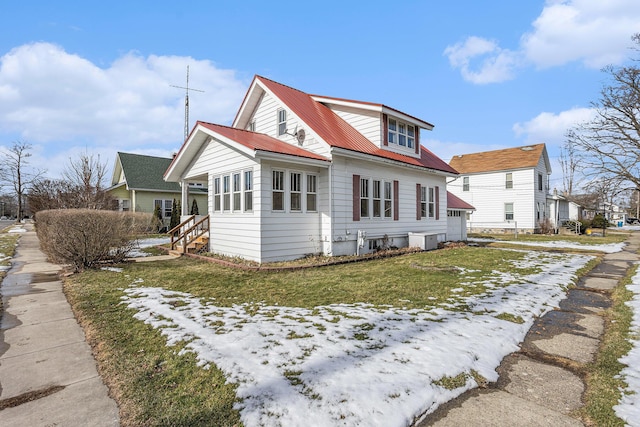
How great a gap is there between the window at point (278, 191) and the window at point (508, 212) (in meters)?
25.7

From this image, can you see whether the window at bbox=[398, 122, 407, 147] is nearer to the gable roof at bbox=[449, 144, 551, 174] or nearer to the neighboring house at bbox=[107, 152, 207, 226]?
the neighboring house at bbox=[107, 152, 207, 226]

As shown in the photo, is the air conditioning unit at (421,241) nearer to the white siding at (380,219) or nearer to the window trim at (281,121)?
the white siding at (380,219)

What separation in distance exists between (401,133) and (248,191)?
318 inches

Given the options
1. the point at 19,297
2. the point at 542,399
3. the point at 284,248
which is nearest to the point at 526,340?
the point at 542,399

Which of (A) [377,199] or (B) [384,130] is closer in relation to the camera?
(A) [377,199]

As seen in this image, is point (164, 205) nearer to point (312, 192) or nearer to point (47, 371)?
point (312, 192)

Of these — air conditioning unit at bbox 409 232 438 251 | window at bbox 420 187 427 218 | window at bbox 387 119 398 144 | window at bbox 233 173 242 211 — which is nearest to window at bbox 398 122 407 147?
window at bbox 387 119 398 144

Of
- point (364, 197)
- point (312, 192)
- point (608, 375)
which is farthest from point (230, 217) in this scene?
point (608, 375)

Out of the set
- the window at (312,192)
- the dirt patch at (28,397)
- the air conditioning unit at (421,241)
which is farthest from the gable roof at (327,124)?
the dirt patch at (28,397)

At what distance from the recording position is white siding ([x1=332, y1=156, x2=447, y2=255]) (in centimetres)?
1132

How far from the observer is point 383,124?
13.6 meters

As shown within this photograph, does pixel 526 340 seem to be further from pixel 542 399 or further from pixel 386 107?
pixel 386 107

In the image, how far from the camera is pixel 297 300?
20.1 feet

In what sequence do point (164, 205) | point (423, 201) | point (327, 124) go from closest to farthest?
point (327, 124), point (423, 201), point (164, 205)
